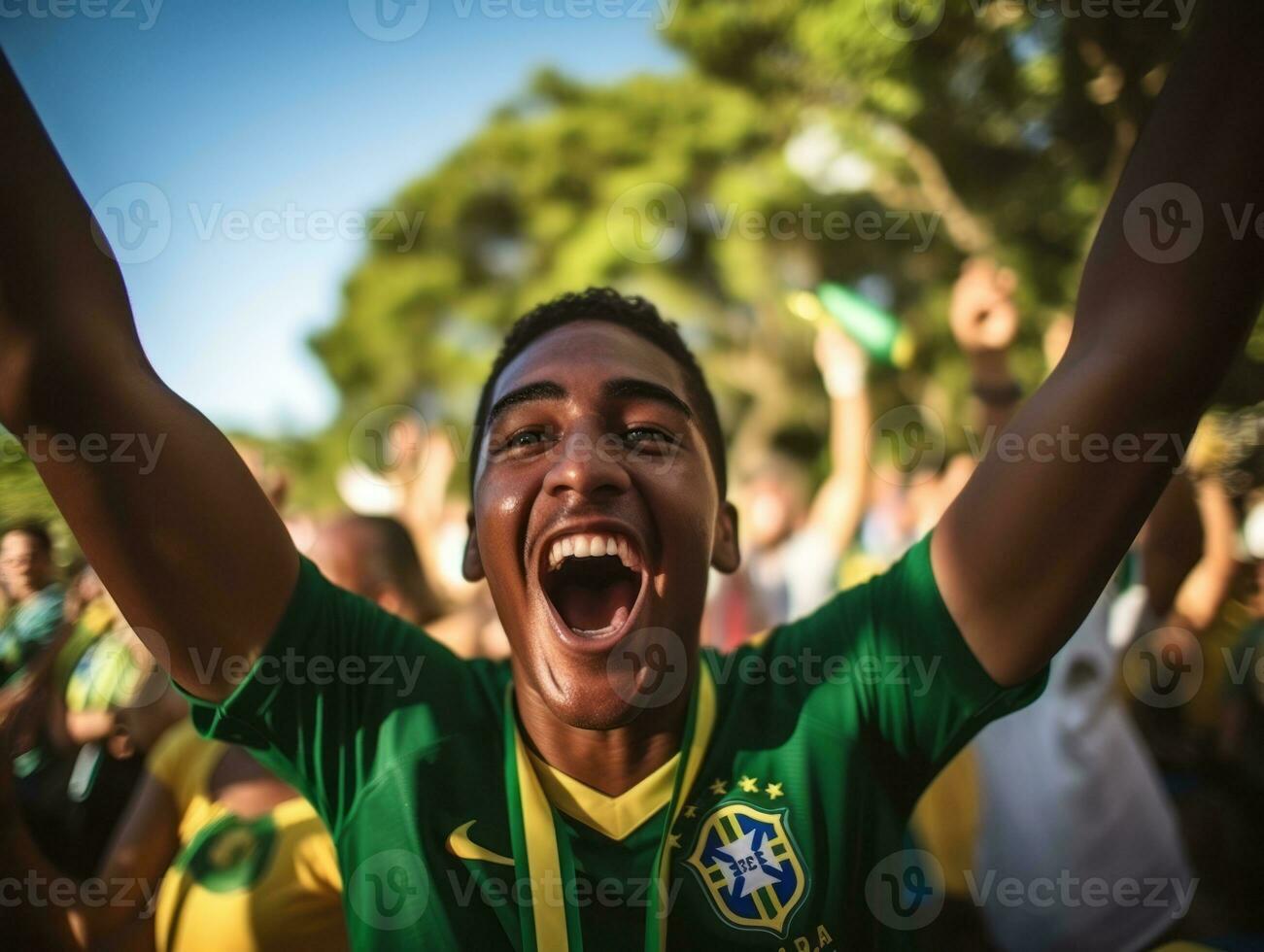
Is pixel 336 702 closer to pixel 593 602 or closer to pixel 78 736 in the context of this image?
pixel 593 602

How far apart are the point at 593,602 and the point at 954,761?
2035mm

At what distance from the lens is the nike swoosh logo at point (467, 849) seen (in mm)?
1472

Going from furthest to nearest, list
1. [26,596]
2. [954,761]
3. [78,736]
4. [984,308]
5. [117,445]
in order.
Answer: [26,596] → [78,736] → [954,761] → [984,308] → [117,445]

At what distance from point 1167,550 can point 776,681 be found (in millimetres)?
2538

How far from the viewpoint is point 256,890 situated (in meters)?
2.38

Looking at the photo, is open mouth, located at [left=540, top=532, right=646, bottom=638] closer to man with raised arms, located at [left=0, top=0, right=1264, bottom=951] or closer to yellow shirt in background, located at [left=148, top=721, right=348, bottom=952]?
man with raised arms, located at [left=0, top=0, right=1264, bottom=951]

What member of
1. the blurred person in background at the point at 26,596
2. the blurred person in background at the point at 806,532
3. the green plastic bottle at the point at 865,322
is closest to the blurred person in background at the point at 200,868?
the blurred person in background at the point at 26,596

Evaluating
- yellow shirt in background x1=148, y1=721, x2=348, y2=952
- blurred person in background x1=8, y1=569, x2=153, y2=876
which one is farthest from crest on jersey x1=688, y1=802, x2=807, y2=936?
blurred person in background x1=8, y1=569, x2=153, y2=876

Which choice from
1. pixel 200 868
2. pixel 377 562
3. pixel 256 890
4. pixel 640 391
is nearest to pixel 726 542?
pixel 640 391

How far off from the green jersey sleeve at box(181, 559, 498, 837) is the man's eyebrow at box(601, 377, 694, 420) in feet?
1.84

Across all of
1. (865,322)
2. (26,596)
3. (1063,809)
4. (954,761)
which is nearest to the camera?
(1063,809)

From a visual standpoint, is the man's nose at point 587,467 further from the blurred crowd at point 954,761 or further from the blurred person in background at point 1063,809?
the blurred person in background at point 1063,809

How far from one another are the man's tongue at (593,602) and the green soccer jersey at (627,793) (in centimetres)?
32

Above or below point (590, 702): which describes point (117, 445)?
above
